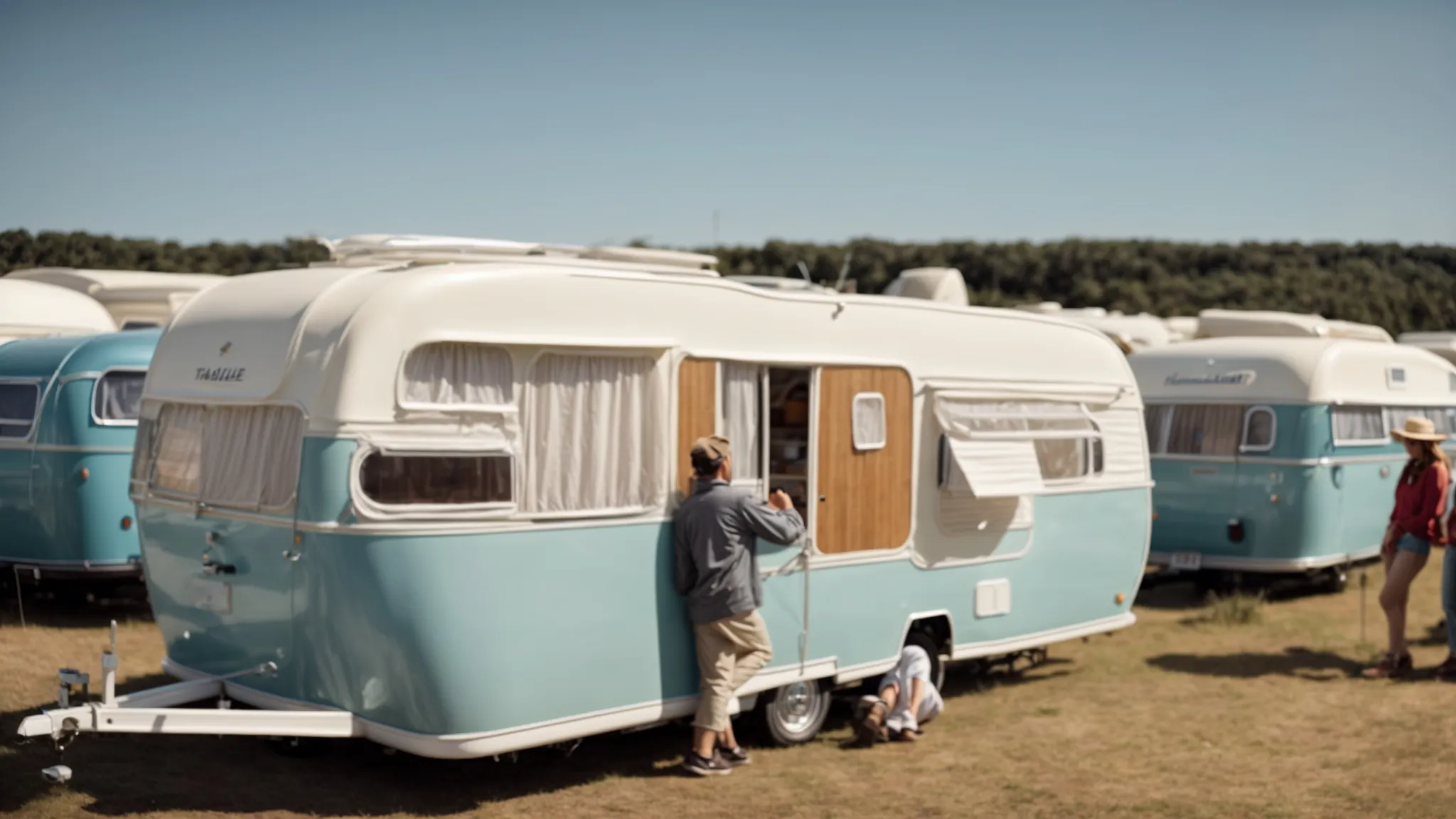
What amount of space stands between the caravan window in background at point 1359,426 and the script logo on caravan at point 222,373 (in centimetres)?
1009

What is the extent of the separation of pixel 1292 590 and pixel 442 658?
10.6 m

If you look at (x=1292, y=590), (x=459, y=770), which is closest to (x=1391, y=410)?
(x=1292, y=590)

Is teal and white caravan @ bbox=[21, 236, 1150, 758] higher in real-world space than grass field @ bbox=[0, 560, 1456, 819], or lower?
higher

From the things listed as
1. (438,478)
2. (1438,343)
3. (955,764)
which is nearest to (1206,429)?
(955,764)

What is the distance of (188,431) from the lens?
23.3 feet

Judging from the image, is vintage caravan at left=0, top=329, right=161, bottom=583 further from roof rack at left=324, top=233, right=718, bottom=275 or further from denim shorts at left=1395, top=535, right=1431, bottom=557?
denim shorts at left=1395, top=535, right=1431, bottom=557

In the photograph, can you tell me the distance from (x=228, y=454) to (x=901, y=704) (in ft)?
13.3

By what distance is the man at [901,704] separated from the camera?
823cm

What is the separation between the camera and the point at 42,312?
12797 mm

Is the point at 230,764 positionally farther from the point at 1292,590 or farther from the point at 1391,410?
the point at 1391,410

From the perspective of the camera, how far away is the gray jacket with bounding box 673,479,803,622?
6988 millimetres

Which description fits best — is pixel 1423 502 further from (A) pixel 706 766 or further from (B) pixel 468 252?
(B) pixel 468 252

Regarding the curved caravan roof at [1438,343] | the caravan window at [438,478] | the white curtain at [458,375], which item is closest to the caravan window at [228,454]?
the caravan window at [438,478]

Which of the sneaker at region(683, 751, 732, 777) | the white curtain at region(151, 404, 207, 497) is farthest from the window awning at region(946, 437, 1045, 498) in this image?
the white curtain at region(151, 404, 207, 497)
